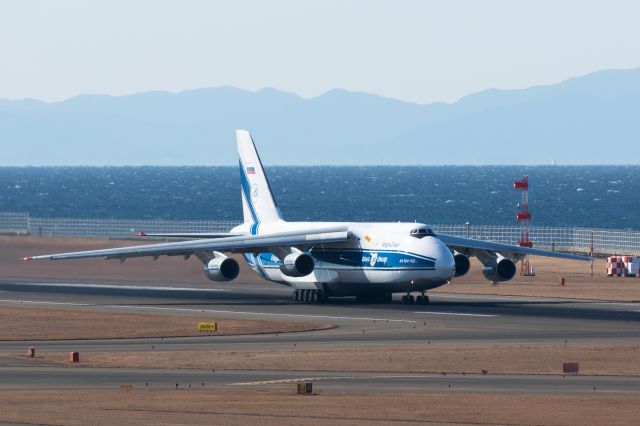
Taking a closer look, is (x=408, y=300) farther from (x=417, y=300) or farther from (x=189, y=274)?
(x=189, y=274)

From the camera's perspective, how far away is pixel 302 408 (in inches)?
1235

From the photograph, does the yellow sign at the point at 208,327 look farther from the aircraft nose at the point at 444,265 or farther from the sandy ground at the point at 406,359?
the aircraft nose at the point at 444,265

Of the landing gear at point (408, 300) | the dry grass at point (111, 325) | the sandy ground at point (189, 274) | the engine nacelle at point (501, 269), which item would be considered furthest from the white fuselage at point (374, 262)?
the sandy ground at point (189, 274)

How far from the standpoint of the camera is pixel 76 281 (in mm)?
80000

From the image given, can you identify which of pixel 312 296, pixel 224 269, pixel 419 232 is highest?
pixel 419 232

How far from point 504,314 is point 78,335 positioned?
16.6 m

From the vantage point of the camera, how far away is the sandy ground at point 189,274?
70.1 metres

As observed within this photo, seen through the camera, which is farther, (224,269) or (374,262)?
(224,269)

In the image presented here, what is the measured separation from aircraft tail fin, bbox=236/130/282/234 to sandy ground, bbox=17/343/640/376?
24038 millimetres

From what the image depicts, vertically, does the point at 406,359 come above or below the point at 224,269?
below

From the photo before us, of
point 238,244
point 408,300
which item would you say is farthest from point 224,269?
point 408,300

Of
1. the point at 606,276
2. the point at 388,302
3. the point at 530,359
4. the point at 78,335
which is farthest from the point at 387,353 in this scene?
the point at 606,276

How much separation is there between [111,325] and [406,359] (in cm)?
1464

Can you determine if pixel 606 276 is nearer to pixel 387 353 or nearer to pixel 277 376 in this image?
pixel 387 353
